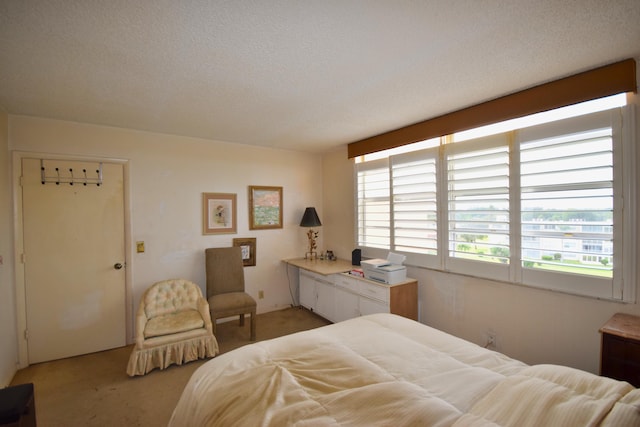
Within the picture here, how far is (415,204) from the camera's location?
325 centimetres

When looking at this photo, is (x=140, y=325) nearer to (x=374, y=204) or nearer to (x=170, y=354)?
(x=170, y=354)

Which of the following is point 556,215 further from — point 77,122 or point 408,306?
point 77,122

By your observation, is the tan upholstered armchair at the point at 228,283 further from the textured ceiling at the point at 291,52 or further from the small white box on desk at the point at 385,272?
the textured ceiling at the point at 291,52

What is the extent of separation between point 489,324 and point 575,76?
2.15 m

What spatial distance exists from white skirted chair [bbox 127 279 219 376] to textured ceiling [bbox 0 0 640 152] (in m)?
1.95

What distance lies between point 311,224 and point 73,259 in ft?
9.30

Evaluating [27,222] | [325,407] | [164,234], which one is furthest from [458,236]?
[27,222]

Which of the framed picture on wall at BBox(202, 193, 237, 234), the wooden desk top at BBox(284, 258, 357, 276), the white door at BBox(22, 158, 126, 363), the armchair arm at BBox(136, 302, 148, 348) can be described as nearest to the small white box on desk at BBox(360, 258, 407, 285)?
the wooden desk top at BBox(284, 258, 357, 276)

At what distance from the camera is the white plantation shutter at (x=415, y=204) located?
308 cm

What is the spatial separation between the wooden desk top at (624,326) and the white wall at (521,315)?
10cm

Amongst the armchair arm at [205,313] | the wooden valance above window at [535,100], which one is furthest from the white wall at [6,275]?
the wooden valance above window at [535,100]

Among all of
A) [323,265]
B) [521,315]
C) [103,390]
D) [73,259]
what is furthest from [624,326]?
[73,259]

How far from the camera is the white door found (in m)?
2.88

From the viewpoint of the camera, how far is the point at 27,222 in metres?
2.85
